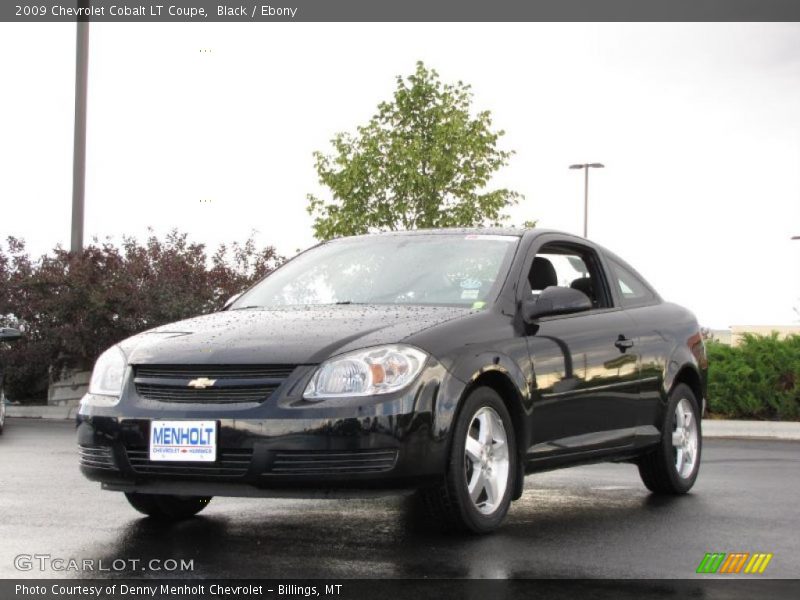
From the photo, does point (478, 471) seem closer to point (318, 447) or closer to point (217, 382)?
point (318, 447)

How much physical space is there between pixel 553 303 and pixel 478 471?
1.11 metres

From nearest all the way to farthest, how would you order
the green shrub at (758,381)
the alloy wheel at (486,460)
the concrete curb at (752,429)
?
the alloy wheel at (486,460) → the concrete curb at (752,429) → the green shrub at (758,381)

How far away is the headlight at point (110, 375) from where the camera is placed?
6531 millimetres

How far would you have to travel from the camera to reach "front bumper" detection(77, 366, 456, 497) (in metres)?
5.92

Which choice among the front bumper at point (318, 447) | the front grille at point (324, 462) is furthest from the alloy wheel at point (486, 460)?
the front grille at point (324, 462)

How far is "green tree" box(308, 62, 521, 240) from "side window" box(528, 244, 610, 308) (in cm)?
2238

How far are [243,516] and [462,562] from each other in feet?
6.42

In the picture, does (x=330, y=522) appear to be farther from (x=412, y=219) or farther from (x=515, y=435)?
(x=412, y=219)

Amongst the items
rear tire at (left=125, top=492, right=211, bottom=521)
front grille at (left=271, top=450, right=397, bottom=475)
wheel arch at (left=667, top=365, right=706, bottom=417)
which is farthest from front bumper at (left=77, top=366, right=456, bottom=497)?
wheel arch at (left=667, top=365, right=706, bottom=417)

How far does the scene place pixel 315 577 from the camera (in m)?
5.39

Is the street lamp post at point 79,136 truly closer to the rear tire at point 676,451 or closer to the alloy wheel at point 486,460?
the rear tire at point 676,451

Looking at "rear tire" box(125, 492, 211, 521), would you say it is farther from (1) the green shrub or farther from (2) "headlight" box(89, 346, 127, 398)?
(1) the green shrub

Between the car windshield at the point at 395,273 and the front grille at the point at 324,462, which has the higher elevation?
the car windshield at the point at 395,273

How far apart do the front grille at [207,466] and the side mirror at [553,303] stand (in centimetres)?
193
